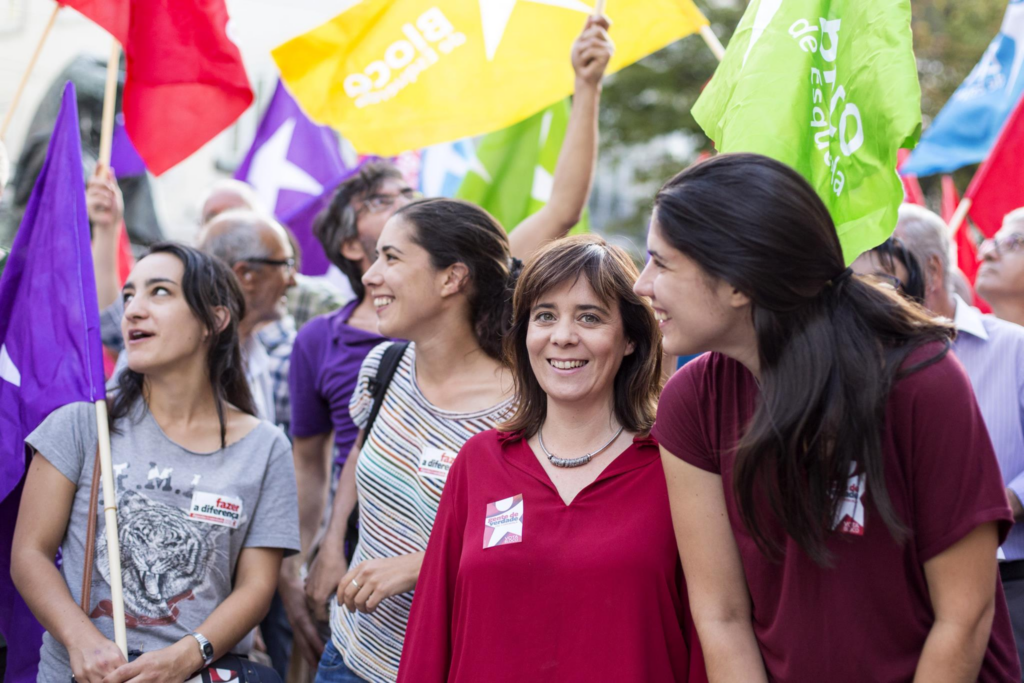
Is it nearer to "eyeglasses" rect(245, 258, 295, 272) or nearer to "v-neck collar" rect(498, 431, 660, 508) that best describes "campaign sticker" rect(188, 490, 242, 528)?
"v-neck collar" rect(498, 431, 660, 508)

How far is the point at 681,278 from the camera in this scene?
7.29ft

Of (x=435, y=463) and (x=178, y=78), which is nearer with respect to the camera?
(x=435, y=463)

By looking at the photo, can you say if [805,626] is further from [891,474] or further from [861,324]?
[861,324]

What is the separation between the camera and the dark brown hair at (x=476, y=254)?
341 centimetres

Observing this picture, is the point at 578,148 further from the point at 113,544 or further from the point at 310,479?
the point at 113,544

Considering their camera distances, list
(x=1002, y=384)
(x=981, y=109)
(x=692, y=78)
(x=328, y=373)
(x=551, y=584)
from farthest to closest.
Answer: (x=692, y=78), (x=981, y=109), (x=328, y=373), (x=1002, y=384), (x=551, y=584)

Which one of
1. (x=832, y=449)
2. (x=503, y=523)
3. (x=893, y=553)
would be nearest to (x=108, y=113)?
(x=503, y=523)

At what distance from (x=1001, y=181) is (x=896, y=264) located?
76.9 inches

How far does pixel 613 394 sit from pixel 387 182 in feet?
7.44

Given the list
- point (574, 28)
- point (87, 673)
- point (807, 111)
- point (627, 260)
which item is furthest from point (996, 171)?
point (87, 673)

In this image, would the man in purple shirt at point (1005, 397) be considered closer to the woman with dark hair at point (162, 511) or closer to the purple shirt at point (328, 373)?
the purple shirt at point (328, 373)

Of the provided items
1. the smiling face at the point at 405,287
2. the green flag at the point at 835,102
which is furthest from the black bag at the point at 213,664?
the green flag at the point at 835,102

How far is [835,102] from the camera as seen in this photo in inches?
117

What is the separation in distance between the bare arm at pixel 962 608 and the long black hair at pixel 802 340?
0.42ft
